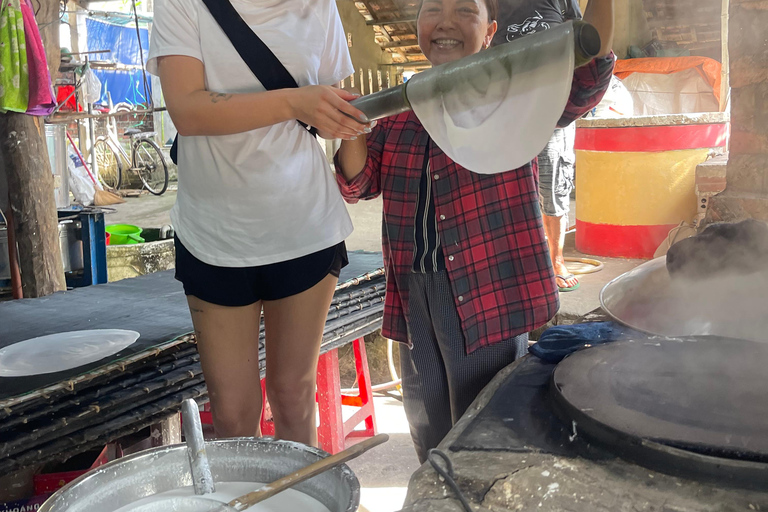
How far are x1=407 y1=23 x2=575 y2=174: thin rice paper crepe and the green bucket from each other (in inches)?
192

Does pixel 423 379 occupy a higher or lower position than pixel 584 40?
lower

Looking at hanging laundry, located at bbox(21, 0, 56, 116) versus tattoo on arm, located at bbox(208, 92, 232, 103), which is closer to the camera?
tattoo on arm, located at bbox(208, 92, 232, 103)

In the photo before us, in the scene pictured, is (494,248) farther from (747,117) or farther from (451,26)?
(747,117)

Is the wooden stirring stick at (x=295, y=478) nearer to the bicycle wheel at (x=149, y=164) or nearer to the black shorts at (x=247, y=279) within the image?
the black shorts at (x=247, y=279)

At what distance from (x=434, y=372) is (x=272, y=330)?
505 mm

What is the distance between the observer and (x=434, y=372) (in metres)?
1.89

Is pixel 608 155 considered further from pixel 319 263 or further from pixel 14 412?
pixel 14 412

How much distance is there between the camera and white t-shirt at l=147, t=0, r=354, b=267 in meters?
1.52

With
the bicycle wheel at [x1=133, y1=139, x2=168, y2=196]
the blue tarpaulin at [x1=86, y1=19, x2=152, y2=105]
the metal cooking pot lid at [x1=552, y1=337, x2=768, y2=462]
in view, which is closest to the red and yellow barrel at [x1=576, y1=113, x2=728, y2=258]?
the metal cooking pot lid at [x1=552, y1=337, x2=768, y2=462]

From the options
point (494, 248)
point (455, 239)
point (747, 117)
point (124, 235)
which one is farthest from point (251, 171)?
point (124, 235)

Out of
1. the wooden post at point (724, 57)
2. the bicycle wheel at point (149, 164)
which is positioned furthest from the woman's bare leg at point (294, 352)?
the bicycle wheel at point (149, 164)

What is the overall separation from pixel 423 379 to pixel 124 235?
4.49m

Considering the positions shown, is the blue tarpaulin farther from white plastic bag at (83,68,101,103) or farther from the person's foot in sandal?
the person's foot in sandal

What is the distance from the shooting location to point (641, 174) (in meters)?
5.05
